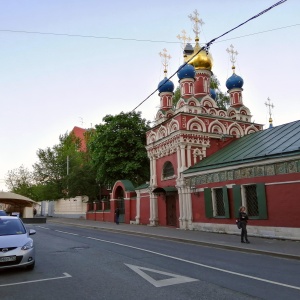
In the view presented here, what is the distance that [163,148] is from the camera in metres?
24.7

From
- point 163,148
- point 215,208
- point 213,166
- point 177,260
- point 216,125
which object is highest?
point 216,125

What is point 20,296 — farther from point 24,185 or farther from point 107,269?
point 24,185

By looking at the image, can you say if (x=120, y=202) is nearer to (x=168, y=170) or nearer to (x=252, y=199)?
(x=168, y=170)

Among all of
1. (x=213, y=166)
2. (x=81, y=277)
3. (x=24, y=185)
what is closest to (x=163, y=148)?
(x=213, y=166)

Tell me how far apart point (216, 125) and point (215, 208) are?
300 inches

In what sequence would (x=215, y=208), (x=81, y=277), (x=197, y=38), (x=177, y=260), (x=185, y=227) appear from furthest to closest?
(x=197, y=38)
(x=185, y=227)
(x=215, y=208)
(x=177, y=260)
(x=81, y=277)

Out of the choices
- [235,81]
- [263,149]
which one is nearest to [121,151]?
[235,81]

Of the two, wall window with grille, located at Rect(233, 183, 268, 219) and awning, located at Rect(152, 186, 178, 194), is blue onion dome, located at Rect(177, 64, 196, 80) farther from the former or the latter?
wall window with grille, located at Rect(233, 183, 268, 219)

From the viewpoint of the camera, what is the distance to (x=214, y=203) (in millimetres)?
19078

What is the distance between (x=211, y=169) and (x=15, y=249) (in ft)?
44.0

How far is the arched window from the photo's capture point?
23.8 metres

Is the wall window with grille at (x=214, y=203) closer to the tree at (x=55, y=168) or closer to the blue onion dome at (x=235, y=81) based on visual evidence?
the blue onion dome at (x=235, y=81)

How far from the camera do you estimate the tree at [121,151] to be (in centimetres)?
3191

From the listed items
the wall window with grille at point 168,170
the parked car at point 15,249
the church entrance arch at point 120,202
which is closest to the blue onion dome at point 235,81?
the wall window with grille at point 168,170
